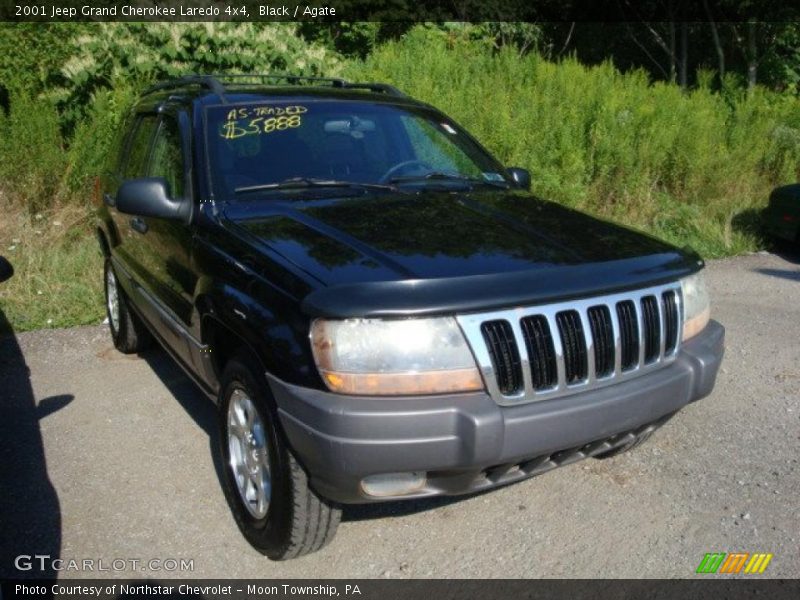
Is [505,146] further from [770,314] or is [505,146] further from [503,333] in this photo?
[503,333]

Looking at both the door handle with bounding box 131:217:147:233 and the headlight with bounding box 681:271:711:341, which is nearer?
the headlight with bounding box 681:271:711:341

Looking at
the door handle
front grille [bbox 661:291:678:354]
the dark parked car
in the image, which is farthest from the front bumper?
the dark parked car

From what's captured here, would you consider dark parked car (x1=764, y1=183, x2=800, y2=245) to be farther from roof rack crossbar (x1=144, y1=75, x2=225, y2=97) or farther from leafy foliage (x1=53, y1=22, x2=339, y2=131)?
roof rack crossbar (x1=144, y1=75, x2=225, y2=97)

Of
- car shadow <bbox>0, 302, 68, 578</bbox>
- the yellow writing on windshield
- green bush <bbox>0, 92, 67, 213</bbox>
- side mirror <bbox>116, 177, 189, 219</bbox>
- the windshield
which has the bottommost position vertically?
car shadow <bbox>0, 302, 68, 578</bbox>

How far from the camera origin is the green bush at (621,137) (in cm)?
882

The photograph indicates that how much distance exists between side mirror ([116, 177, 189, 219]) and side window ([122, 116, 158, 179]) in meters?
1.01

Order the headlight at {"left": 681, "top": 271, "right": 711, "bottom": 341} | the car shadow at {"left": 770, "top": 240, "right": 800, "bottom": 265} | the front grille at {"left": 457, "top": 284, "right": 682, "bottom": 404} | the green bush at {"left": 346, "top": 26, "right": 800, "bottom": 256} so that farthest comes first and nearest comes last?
1. the green bush at {"left": 346, "top": 26, "right": 800, "bottom": 256}
2. the car shadow at {"left": 770, "top": 240, "right": 800, "bottom": 265}
3. the headlight at {"left": 681, "top": 271, "right": 711, "bottom": 341}
4. the front grille at {"left": 457, "top": 284, "right": 682, "bottom": 404}

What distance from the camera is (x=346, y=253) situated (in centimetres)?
294

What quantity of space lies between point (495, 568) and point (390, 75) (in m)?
7.90

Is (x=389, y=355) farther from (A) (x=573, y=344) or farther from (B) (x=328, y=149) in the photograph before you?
(B) (x=328, y=149)

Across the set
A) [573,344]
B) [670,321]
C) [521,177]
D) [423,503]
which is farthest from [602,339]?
[521,177]

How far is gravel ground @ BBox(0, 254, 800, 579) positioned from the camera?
3154 mm

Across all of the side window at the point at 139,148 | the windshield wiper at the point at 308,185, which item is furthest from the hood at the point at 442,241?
the side window at the point at 139,148

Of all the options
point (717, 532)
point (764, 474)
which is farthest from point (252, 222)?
point (764, 474)
